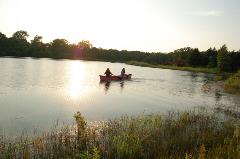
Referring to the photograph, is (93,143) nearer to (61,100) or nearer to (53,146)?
(53,146)

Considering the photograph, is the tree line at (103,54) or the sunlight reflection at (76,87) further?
the tree line at (103,54)

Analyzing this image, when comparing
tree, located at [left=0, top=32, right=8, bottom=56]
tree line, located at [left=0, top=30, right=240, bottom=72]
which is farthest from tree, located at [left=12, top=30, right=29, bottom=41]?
tree, located at [left=0, top=32, right=8, bottom=56]

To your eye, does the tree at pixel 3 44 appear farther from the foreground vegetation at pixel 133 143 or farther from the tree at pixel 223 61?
the foreground vegetation at pixel 133 143

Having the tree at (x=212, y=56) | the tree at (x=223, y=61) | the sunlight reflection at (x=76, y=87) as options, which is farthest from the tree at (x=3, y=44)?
the tree at (x=223, y=61)

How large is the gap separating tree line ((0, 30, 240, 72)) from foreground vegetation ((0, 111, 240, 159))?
8658 centimetres

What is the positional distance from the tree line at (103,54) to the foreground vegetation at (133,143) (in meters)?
86.6

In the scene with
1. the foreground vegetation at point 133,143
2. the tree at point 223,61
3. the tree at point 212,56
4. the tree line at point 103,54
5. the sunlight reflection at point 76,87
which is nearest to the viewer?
the foreground vegetation at point 133,143

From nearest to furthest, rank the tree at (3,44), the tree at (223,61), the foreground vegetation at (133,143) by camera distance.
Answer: the foreground vegetation at (133,143) < the tree at (223,61) < the tree at (3,44)

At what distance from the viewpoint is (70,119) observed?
69.5ft

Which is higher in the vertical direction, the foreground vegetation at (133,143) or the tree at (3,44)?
the tree at (3,44)

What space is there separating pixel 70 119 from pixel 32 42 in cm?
15838

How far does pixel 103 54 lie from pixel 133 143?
16980cm

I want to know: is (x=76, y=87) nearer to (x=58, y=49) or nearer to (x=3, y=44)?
(x=3, y=44)

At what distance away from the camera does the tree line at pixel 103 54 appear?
338 ft
